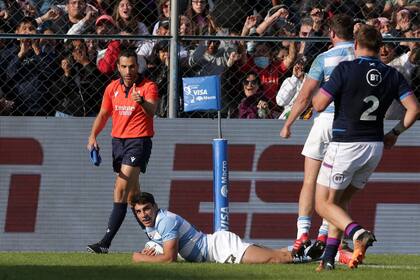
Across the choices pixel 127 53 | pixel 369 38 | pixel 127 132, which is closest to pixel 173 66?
pixel 127 53

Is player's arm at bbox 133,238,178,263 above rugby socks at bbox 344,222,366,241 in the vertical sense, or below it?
below

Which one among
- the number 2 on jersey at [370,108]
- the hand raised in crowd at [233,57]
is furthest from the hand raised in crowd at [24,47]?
the number 2 on jersey at [370,108]

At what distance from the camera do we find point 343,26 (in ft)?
34.6

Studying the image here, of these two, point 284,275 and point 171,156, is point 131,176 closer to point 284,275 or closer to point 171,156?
point 171,156

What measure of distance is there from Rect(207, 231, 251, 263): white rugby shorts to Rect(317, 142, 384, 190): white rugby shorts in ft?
4.44

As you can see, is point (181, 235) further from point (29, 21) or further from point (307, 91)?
point (29, 21)

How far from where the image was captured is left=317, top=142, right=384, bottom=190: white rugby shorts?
9484mm

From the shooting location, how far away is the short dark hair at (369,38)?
9438mm

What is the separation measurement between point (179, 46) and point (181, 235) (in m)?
3.13

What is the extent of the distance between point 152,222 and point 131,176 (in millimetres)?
1711

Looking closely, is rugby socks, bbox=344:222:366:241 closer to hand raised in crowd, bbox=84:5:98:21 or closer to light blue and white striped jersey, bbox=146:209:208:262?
light blue and white striped jersey, bbox=146:209:208:262

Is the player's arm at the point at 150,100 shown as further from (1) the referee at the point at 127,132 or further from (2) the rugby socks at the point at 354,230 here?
(2) the rugby socks at the point at 354,230

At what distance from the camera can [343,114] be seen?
9508 millimetres

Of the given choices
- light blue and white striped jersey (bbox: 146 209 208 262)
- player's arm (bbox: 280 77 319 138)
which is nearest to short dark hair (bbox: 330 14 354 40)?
player's arm (bbox: 280 77 319 138)
